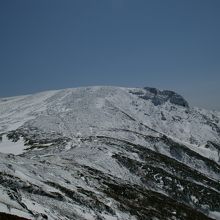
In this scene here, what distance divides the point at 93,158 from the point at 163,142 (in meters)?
51.6

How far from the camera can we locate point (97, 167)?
61875 mm

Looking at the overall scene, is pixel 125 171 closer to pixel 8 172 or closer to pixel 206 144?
pixel 8 172

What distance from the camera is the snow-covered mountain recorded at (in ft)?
107

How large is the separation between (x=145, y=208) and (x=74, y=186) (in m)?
10.8

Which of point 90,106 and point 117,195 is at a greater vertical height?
point 90,106

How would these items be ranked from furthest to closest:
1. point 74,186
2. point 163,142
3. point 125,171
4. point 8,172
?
point 163,142 < point 125,171 < point 74,186 < point 8,172

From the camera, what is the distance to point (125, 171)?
66312 millimetres

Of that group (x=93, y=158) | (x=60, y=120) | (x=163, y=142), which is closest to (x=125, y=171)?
A: (x=93, y=158)

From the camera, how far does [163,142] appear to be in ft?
375

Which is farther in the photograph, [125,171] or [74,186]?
[125,171]

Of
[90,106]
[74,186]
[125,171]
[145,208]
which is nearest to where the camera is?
[74,186]

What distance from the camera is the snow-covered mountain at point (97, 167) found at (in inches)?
1284

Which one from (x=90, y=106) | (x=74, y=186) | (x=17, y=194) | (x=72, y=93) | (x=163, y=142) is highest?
(x=72, y=93)

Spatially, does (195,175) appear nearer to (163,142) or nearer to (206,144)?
(163,142)
